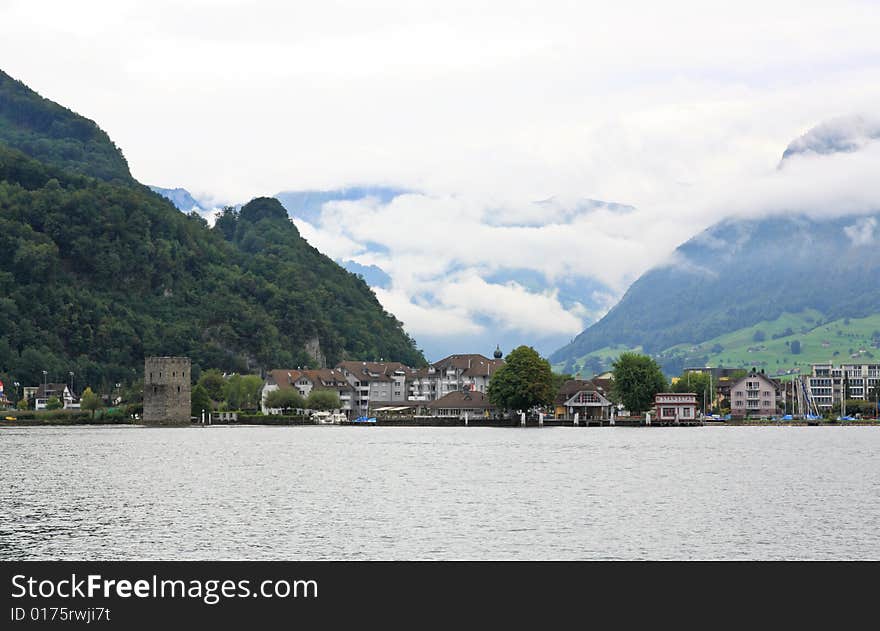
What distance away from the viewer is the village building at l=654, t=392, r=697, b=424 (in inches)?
6718

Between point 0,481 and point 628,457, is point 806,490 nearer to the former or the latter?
point 628,457

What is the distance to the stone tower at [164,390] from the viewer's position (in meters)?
166

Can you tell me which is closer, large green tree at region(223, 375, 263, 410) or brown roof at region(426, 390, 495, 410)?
brown roof at region(426, 390, 495, 410)

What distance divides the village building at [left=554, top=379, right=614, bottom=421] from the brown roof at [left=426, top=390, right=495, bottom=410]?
12.0 meters

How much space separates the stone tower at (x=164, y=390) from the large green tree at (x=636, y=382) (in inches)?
2296

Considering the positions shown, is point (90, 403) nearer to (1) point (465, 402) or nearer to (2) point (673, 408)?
(1) point (465, 402)

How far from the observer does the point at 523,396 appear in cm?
15612

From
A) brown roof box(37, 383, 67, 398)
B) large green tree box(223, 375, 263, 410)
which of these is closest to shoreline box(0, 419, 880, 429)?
large green tree box(223, 375, 263, 410)

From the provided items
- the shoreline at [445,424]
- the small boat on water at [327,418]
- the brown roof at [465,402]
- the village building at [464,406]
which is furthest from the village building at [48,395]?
the brown roof at [465,402]

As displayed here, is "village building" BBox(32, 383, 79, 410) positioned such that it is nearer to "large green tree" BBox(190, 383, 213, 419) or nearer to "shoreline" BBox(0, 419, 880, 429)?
"shoreline" BBox(0, 419, 880, 429)

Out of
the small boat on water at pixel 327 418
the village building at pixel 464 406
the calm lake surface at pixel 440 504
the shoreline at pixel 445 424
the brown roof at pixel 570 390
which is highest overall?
the brown roof at pixel 570 390

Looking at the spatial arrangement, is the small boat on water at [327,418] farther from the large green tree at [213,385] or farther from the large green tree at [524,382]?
the large green tree at [524,382]
